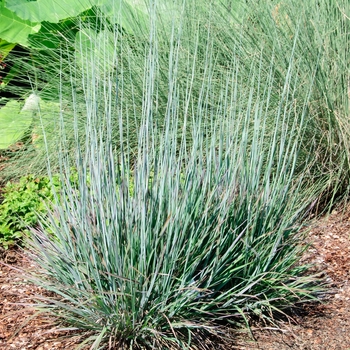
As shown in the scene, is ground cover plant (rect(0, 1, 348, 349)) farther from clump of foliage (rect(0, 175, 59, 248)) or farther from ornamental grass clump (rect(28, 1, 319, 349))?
clump of foliage (rect(0, 175, 59, 248))

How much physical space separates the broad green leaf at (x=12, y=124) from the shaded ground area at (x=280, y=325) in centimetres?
185

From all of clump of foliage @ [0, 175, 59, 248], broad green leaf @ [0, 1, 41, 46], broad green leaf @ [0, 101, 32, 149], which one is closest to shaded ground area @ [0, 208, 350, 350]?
clump of foliage @ [0, 175, 59, 248]

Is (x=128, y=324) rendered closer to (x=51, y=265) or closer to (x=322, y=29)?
(x=51, y=265)

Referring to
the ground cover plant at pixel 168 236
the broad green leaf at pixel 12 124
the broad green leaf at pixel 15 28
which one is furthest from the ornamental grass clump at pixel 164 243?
the broad green leaf at pixel 15 28

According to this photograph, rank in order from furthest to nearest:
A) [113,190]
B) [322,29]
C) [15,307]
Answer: [322,29] < [15,307] < [113,190]

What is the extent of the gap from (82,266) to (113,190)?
407mm

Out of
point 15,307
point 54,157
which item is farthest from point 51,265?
point 54,157

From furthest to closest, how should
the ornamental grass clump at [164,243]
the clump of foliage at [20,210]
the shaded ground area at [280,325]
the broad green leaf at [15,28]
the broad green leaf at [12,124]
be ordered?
the broad green leaf at [15,28] < the broad green leaf at [12,124] < the clump of foliage at [20,210] < the shaded ground area at [280,325] < the ornamental grass clump at [164,243]

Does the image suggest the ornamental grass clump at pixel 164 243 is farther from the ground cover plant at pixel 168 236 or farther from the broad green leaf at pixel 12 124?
the broad green leaf at pixel 12 124

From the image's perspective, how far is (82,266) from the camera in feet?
9.64

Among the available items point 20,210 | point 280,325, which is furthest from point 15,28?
point 280,325

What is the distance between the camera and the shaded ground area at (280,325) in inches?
119

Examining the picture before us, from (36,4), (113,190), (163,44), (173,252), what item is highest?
(36,4)

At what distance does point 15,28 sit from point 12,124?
3.31 feet
